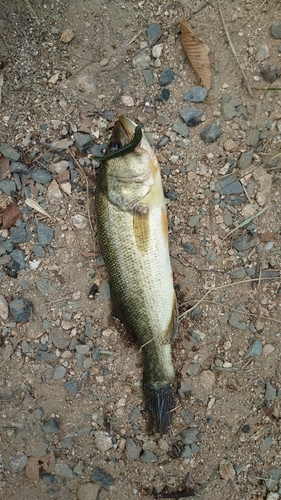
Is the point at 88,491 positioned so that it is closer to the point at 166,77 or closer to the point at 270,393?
the point at 270,393

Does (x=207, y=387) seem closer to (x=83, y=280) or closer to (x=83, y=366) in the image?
(x=83, y=366)

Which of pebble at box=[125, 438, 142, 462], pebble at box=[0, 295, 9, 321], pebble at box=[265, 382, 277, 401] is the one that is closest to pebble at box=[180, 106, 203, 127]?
pebble at box=[0, 295, 9, 321]

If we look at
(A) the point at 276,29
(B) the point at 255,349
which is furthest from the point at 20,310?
(A) the point at 276,29

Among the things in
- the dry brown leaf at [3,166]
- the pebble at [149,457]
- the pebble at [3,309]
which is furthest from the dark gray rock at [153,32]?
the pebble at [149,457]

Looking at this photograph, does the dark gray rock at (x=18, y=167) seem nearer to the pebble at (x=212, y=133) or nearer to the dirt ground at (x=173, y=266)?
the dirt ground at (x=173, y=266)

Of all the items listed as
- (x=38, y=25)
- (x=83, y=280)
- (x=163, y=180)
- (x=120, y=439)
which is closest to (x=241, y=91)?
(x=163, y=180)

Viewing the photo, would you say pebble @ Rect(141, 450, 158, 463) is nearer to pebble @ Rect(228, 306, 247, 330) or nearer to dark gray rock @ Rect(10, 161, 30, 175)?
pebble @ Rect(228, 306, 247, 330)
